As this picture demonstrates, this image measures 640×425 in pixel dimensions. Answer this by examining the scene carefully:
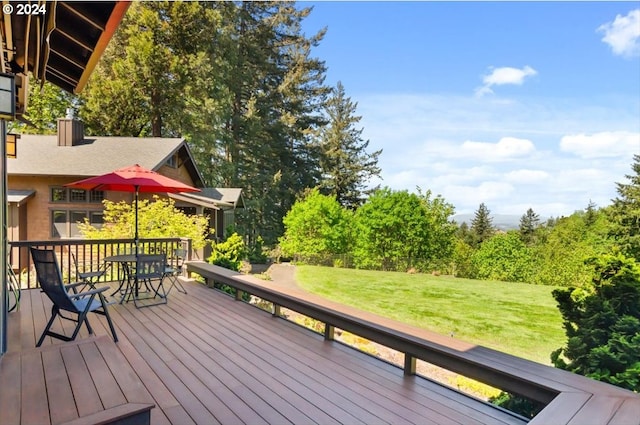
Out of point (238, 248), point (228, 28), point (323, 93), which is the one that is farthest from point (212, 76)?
point (238, 248)

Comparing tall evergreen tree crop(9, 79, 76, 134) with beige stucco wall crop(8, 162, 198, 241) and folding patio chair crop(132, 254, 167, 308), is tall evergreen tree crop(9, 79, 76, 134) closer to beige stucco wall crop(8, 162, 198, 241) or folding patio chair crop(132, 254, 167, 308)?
beige stucco wall crop(8, 162, 198, 241)

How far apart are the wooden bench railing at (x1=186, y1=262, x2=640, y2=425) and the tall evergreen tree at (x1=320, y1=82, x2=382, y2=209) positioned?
24248mm

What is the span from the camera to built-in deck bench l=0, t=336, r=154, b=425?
1.72 m

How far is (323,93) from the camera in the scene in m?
26.2

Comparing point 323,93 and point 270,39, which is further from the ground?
point 270,39

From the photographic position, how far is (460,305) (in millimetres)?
11641

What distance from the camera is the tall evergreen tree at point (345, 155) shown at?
28.1 meters

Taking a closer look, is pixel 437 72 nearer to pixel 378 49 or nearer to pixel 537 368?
pixel 378 49

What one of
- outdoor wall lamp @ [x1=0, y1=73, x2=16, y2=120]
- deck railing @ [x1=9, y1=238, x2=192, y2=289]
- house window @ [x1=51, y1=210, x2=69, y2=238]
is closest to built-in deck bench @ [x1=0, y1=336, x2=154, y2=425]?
outdoor wall lamp @ [x1=0, y1=73, x2=16, y2=120]

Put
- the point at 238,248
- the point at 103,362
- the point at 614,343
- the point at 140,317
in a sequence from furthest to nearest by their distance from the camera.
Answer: the point at 238,248, the point at 140,317, the point at 614,343, the point at 103,362

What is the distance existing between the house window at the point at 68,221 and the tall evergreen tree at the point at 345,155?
55.5 ft

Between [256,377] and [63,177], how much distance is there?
13.7 m

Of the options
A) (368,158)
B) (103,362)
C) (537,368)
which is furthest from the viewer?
(368,158)

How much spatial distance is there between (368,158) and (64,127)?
829 inches
